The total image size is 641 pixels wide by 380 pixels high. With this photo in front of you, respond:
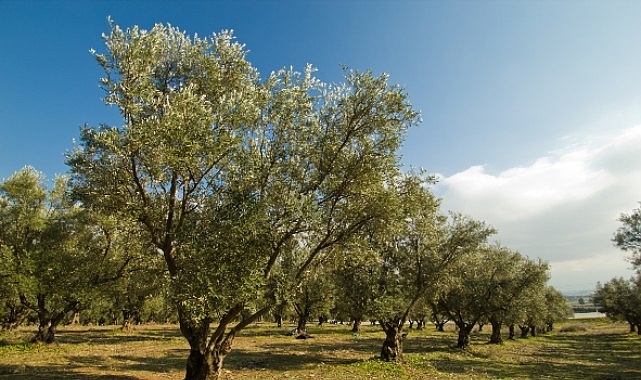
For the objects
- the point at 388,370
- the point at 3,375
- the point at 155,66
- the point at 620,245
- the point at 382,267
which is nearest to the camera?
the point at 155,66

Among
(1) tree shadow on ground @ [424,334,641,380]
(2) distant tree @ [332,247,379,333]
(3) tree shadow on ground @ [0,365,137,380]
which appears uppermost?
Answer: (2) distant tree @ [332,247,379,333]

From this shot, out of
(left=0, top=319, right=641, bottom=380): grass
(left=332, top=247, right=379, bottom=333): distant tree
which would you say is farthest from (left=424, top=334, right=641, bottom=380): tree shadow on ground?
(left=332, top=247, right=379, bottom=333): distant tree

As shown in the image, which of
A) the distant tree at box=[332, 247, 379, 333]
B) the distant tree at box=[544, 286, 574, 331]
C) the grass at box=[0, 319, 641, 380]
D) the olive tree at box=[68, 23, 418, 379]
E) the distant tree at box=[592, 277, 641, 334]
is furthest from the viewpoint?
the distant tree at box=[544, 286, 574, 331]

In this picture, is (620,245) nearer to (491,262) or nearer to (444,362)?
(491,262)

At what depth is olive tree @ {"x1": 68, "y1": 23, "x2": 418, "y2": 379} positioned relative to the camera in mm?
19672

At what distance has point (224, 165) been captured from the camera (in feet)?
73.7

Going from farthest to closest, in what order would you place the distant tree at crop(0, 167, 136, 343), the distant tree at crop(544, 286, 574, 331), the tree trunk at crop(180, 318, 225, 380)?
the distant tree at crop(544, 286, 574, 331), the distant tree at crop(0, 167, 136, 343), the tree trunk at crop(180, 318, 225, 380)

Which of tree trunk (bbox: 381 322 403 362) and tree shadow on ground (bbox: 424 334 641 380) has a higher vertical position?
tree trunk (bbox: 381 322 403 362)

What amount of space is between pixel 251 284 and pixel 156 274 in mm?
11221

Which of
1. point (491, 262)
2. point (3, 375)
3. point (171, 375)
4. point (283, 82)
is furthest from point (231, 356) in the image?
point (491, 262)

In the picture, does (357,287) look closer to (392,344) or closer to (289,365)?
(392,344)

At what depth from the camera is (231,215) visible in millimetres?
20125

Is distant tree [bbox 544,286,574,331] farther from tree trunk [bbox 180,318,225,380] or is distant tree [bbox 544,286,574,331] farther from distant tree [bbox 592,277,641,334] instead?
tree trunk [bbox 180,318,225,380]

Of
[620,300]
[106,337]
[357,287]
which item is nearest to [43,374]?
[357,287]
